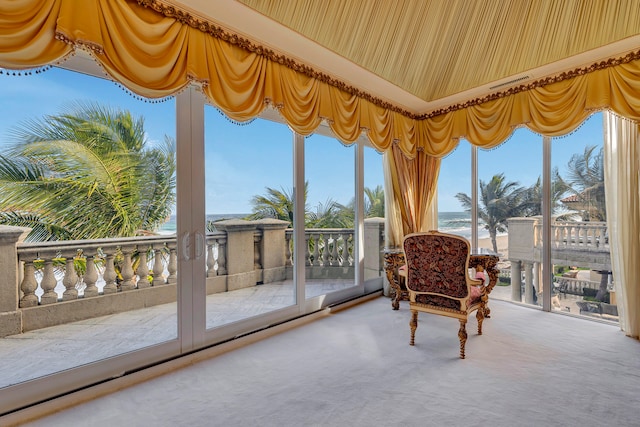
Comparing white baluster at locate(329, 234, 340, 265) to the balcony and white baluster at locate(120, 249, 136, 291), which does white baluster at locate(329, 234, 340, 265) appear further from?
white baluster at locate(120, 249, 136, 291)

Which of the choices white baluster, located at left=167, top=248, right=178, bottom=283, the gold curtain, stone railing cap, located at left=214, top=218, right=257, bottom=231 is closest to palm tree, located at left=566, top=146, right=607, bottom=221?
the gold curtain

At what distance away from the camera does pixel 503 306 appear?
365cm

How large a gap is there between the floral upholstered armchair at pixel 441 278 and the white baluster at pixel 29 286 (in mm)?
3065

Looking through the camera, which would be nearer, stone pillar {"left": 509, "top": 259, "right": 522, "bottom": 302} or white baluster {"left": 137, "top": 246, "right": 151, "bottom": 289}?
white baluster {"left": 137, "top": 246, "right": 151, "bottom": 289}

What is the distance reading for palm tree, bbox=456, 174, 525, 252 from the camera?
371 cm

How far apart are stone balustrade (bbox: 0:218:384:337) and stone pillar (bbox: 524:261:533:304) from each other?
1.80 m

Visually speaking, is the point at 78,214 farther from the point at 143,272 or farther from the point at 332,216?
the point at 332,216

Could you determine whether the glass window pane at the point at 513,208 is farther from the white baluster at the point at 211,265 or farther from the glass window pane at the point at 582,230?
the white baluster at the point at 211,265

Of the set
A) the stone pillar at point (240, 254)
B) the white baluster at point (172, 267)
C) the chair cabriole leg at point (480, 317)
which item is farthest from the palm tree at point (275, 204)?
the chair cabriole leg at point (480, 317)

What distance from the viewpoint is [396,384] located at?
2.01 m

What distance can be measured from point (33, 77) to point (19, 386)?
Result: 6.33 ft

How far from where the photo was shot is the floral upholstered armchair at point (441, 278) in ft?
7.93

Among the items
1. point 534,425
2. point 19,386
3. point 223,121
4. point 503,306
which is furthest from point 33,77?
point 503,306

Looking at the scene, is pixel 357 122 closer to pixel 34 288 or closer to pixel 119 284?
pixel 119 284
